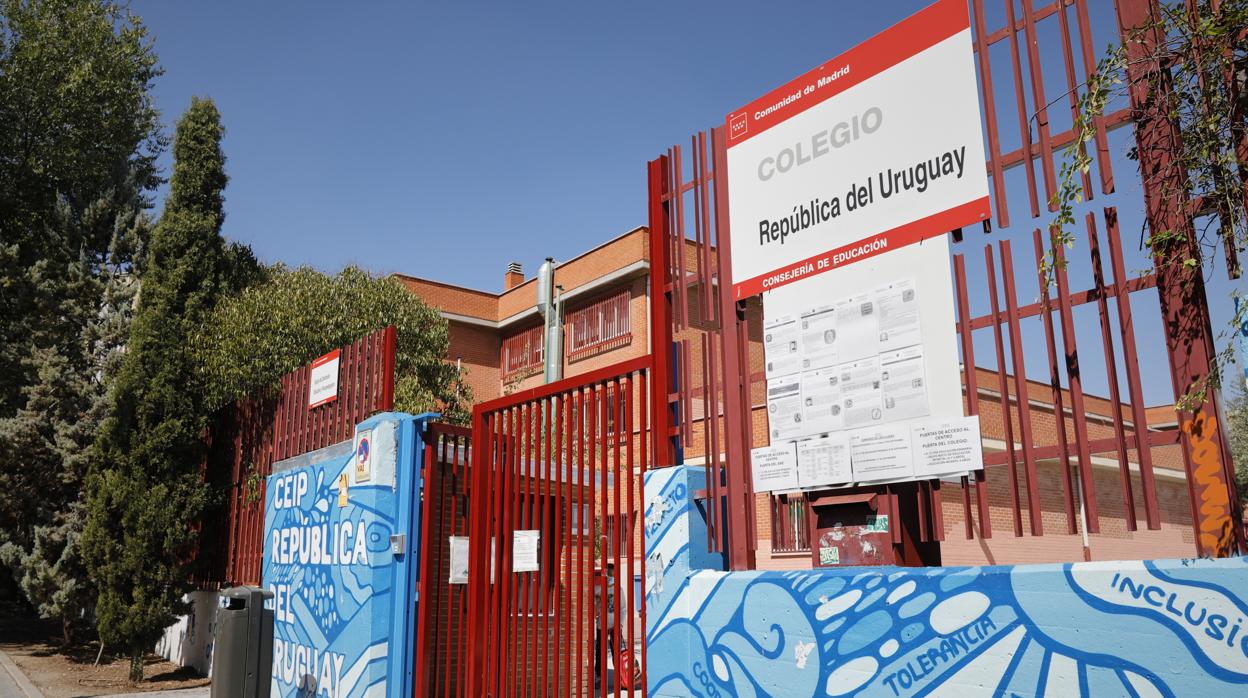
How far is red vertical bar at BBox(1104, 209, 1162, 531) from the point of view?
3679 mm

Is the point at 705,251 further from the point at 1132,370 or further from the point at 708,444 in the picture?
the point at 1132,370

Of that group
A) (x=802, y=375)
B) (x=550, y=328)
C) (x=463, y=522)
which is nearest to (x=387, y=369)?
(x=463, y=522)

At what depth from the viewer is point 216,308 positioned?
14.0 metres

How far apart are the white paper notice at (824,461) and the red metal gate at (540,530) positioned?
130 centimetres

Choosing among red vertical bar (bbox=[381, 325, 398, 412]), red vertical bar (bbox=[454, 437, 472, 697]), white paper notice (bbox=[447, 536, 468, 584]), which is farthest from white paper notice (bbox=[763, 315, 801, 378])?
red vertical bar (bbox=[381, 325, 398, 412])

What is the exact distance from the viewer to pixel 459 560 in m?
7.55

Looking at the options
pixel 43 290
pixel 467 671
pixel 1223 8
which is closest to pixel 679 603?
pixel 467 671

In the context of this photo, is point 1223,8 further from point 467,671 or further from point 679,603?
point 467,671

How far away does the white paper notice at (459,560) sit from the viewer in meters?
7.46

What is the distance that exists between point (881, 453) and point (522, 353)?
23.7 m

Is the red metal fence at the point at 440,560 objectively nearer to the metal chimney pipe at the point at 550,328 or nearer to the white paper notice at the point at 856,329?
the metal chimney pipe at the point at 550,328

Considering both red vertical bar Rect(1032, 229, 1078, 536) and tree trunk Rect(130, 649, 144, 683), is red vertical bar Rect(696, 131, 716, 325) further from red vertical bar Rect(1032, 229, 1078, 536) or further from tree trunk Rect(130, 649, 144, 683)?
tree trunk Rect(130, 649, 144, 683)

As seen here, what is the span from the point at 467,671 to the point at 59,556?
34.5ft

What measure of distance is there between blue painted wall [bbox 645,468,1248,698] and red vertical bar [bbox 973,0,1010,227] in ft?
5.73
